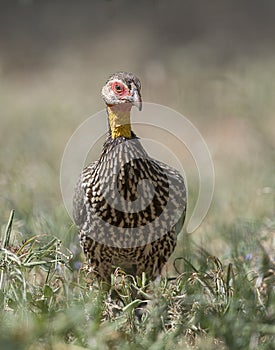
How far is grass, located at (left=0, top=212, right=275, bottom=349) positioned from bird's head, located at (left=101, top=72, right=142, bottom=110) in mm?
662

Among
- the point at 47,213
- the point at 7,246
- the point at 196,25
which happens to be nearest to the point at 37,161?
the point at 47,213

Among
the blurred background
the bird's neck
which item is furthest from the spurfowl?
the blurred background

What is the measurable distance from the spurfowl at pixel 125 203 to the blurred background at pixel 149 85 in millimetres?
266

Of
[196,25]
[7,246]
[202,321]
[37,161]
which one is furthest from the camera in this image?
[196,25]

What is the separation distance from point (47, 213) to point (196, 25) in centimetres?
664

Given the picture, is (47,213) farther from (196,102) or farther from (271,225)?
(196,102)

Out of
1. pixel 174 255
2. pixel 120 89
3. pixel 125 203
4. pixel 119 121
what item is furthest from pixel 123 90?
pixel 174 255

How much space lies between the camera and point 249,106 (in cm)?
656

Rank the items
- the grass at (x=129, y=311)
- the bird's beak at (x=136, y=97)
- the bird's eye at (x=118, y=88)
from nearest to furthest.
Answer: the grass at (x=129, y=311) < the bird's beak at (x=136, y=97) < the bird's eye at (x=118, y=88)

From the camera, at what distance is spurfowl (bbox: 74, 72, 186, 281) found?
334 centimetres

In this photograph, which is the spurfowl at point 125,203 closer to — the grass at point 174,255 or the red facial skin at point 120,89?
the red facial skin at point 120,89

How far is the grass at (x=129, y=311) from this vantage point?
2.46 metres

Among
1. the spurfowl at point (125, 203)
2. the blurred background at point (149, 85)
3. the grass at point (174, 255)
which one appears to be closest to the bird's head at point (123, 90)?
the spurfowl at point (125, 203)

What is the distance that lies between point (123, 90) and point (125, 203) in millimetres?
475
